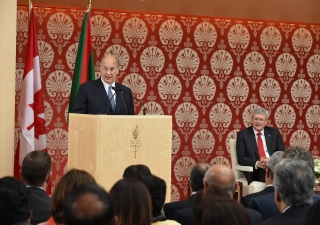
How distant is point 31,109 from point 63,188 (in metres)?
3.95

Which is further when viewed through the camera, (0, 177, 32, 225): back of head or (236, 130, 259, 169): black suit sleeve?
(236, 130, 259, 169): black suit sleeve

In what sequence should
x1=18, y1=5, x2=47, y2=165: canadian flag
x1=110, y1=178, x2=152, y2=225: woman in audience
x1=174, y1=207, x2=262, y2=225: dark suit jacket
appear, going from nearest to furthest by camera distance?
x1=110, y1=178, x2=152, y2=225: woman in audience < x1=174, y1=207, x2=262, y2=225: dark suit jacket < x1=18, y1=5, x2=47, y2=165: canadian flag

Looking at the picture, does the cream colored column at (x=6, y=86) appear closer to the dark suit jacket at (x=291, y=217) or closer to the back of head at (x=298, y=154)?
the back of head at (x=298, y=154)

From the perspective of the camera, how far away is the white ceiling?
8062mm

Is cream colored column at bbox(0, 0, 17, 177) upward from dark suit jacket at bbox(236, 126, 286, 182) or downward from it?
upward

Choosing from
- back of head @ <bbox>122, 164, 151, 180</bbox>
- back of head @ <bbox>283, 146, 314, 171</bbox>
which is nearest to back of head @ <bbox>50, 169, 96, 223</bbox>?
back of head @ <bbox>122, 164, 151, 180</bbox>

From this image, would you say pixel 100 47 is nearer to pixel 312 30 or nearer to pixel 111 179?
pixel 312 30

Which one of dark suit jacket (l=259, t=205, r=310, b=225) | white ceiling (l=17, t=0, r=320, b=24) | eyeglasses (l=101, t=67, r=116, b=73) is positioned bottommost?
dark suit jacket (l=259, t=205, r=310, b=225)

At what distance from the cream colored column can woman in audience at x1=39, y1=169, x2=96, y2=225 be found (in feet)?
10.7

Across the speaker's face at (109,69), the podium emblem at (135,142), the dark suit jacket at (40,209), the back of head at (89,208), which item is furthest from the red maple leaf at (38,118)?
the back of head at (89,208)

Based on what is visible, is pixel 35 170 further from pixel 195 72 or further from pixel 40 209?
pixel 195 72

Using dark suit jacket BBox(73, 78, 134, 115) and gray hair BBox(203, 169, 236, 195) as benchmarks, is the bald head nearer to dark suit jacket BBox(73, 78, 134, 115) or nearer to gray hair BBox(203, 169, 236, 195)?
gray hair BBox(203, 169, 236, 195)

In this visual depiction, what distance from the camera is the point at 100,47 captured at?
8.77m

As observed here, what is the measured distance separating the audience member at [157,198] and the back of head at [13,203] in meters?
0.79
